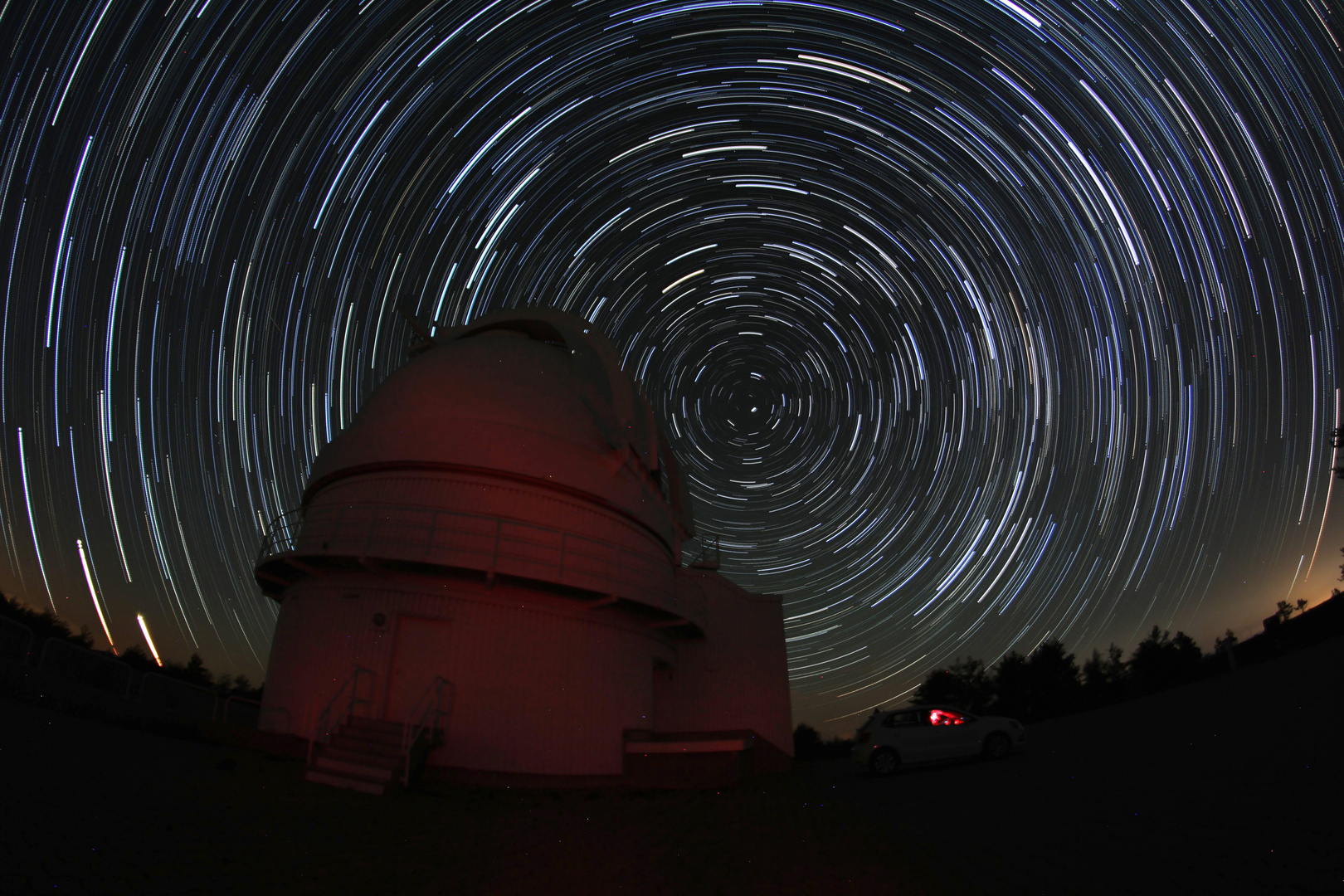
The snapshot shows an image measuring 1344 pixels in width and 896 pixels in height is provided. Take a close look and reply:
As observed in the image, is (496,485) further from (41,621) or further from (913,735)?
(41,621)

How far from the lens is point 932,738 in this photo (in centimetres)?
1268

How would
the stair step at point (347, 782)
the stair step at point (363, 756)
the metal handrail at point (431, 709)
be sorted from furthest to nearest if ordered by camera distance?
the metal handrail at point (431, 709) < the stair step at point (363, 756) < the stair step at point (347, 782)

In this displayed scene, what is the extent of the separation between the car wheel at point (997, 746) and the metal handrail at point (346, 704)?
462 inches

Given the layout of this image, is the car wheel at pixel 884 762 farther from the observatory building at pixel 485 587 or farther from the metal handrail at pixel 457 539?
the metal handrail at pixel 457 539

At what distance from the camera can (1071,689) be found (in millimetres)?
37250

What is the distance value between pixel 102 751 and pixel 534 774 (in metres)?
6.20

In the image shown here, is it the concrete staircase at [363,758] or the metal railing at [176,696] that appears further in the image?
the metal railing at [176,696]

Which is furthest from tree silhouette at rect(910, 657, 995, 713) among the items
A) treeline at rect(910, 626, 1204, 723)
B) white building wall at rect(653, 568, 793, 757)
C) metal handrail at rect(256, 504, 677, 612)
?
metal handrail at rect(256, 504, 677, 612)

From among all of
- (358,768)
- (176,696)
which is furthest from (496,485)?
(176,696)

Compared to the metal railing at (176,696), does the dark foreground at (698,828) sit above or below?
below

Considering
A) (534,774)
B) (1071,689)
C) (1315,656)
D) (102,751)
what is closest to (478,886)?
(102,751)

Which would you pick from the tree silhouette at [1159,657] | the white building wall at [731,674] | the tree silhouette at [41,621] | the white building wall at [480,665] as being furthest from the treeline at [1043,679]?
the tree silhouette at [41,621]

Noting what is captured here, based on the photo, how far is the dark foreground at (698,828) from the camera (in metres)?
4.49

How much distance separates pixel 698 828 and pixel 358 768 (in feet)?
17.0
